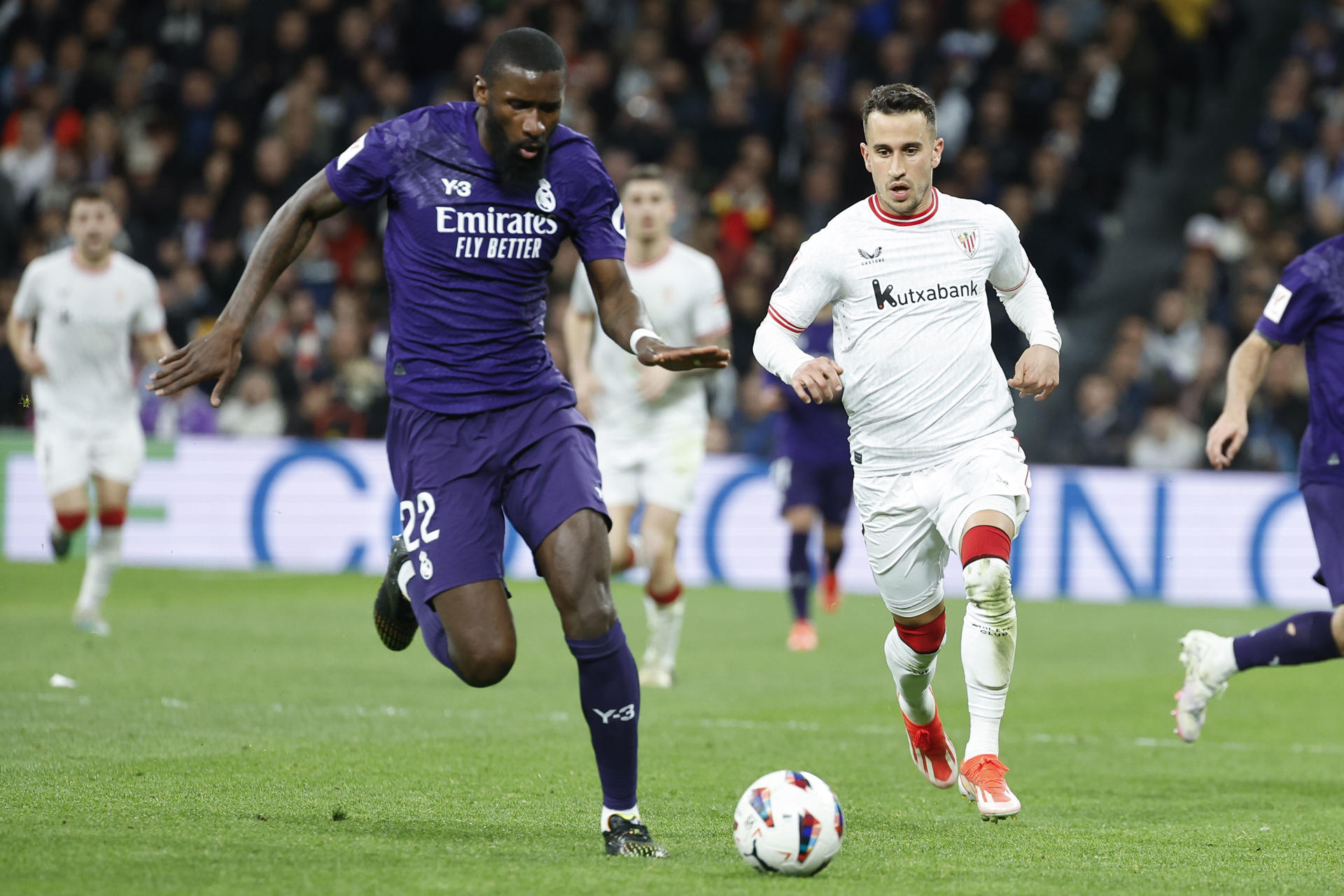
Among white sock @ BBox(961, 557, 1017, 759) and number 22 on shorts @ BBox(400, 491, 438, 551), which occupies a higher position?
number 22 on shorts @ BBox(400, 491, 438, 551)

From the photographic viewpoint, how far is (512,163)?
5.73 meters

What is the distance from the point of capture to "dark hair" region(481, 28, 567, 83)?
18.2 ft

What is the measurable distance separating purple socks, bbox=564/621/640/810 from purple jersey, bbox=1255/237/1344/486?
3238mm

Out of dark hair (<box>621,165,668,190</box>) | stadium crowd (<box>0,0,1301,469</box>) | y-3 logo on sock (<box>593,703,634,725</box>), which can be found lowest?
y-3 logo on sock (<box>593,703,634,725</box>)

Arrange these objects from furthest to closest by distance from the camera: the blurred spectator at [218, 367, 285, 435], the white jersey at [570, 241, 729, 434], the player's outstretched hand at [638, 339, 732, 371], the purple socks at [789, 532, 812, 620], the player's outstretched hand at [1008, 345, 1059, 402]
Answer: the blurred spectator at [218, 367, 285, 435] → the purple socks at [789, 532, 812, 620] → the white jersey at [570, 241, 729, 434] → the player's outstretched hand at [1008, 345, 1059, 402] → the player's outstretched hand at [638, 339, 732, 371]

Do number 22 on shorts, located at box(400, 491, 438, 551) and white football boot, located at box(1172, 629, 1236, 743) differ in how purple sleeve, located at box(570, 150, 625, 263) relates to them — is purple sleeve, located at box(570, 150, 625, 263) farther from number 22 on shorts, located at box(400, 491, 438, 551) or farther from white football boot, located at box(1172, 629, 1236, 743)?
white football boot, located at box(1172, 629, 1236, 743)

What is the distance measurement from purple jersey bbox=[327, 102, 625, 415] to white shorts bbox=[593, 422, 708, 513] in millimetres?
4571

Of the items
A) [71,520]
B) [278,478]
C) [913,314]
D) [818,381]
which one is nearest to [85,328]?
[71,520]

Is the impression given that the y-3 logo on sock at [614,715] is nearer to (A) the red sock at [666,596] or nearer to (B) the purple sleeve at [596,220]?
(B) the purple sleeve at [596,220]

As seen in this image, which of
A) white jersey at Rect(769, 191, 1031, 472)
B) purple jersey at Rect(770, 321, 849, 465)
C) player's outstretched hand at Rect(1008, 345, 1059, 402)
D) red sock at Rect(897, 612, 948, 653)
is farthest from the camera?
purple jersey at Rect(770, 321, 849, 465)

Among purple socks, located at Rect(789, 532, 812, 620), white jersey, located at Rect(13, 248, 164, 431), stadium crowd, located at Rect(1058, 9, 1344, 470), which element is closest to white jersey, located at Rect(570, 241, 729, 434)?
purple socks, located at Rect(789, 532, 812, 620)

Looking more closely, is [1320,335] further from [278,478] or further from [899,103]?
[278,478]

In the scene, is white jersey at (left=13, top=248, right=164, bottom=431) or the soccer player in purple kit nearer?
the soccer player in purple kit

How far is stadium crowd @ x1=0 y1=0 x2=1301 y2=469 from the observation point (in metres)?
17.5
